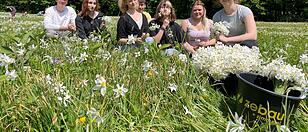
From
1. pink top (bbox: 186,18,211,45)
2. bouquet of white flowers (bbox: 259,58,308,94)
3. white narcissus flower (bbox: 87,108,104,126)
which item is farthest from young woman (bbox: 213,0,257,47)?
white narcissus flower (bbox: 87,108,104,126)

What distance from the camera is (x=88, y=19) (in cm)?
637

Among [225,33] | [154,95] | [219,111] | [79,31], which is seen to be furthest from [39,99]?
[79,31]

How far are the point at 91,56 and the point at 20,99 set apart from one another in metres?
1.32

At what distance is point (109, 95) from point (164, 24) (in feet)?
9.07

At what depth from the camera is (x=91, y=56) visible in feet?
12.5

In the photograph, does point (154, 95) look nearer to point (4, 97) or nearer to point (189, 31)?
point (4, 97)

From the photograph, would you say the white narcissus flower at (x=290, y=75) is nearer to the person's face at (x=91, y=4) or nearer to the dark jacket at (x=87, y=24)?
the dark jacket at (x=87, y=24)

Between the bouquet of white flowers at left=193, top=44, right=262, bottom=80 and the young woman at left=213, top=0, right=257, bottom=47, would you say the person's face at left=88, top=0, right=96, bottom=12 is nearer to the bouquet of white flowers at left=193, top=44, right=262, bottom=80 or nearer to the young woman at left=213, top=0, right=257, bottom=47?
the young woman at left=213, top=0, right=257, bottom=47

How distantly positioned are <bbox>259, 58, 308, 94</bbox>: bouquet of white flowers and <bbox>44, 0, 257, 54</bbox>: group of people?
1.37 metres

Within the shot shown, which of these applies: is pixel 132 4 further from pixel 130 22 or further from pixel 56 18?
pixel 56 18

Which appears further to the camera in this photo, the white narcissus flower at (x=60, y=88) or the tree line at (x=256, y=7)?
the tree line at (x=256, y=7)

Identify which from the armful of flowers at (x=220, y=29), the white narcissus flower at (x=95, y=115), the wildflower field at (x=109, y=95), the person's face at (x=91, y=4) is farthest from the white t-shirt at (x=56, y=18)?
the white narcissus flower at (x=95, y=115)

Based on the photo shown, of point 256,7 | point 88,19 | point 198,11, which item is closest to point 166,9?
point 198,11

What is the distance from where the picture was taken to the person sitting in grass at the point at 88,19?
620 cm
